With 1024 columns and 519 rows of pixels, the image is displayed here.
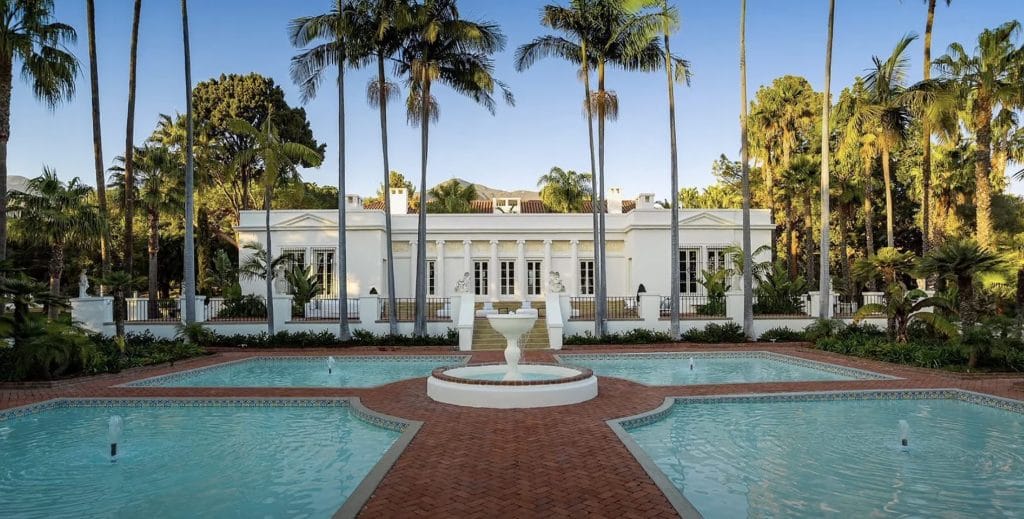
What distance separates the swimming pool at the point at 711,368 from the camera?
43.4ft

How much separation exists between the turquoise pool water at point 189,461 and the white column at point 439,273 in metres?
17.3

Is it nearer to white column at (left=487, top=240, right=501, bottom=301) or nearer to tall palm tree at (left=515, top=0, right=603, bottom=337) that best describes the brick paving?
tall palm tree at (left=515, top=0, right=603, bottom=337)

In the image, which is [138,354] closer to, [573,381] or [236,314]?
[236,314]

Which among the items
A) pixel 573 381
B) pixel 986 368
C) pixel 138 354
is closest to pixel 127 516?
pixel 573 381

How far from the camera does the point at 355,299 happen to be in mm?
21234

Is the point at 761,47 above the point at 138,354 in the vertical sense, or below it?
above

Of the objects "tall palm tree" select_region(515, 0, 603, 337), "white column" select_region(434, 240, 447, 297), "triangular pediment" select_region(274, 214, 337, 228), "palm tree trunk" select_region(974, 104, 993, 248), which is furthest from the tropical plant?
"triangular pediment" select_region(274, 214, 337, 228)

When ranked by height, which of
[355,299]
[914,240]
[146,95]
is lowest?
[355,299]

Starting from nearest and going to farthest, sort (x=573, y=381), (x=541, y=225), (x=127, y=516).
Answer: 1. (x=127, y=516)
2. (x=573, y=381)
3. (x=541, y=225)

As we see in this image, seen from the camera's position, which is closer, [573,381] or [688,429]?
[688,429]

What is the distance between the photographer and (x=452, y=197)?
3812cm

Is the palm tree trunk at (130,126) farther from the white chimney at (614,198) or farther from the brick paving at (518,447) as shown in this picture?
the white chimney at (614,198)

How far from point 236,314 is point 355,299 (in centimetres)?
420

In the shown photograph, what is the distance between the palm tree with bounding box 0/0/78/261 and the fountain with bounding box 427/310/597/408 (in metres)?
10.7
